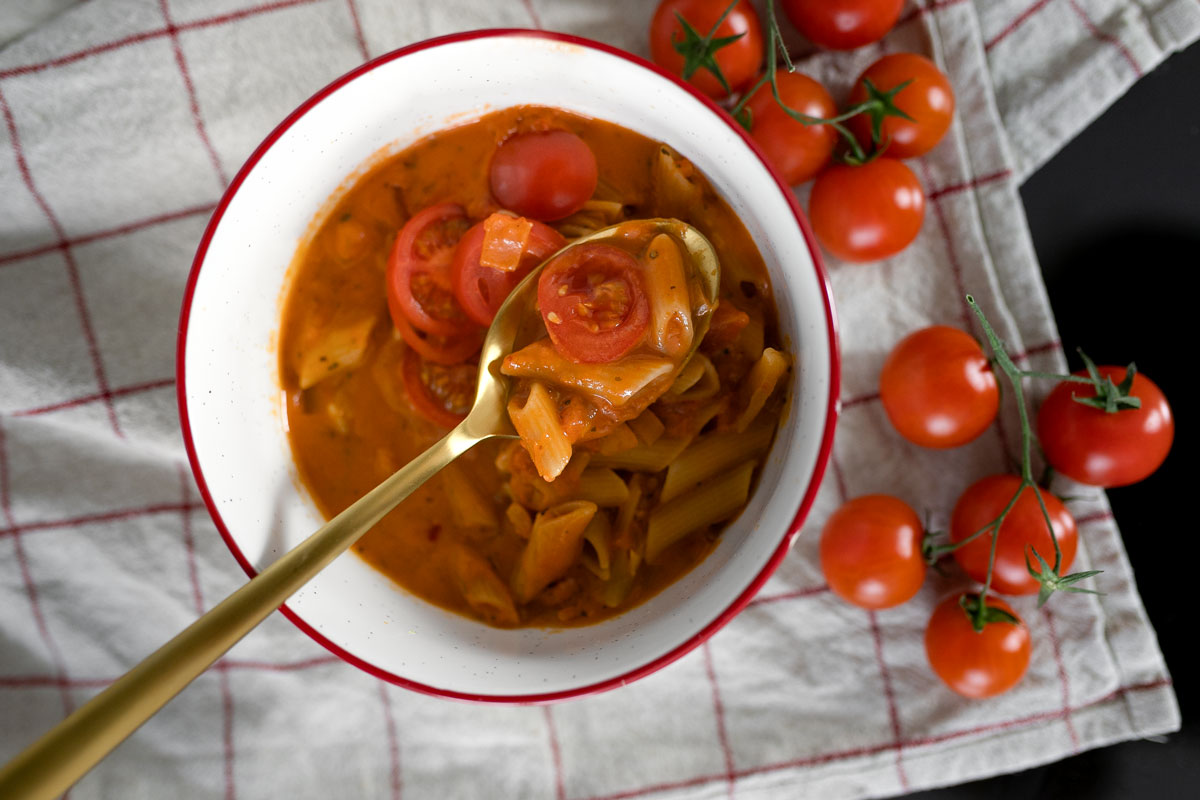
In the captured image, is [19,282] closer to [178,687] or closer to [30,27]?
→ [30,27]

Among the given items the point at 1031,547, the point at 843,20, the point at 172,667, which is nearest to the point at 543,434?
the point at 172,667

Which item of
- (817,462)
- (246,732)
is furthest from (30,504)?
(817,462)

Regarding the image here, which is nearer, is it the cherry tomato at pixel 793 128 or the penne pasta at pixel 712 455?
the penne pasta at pixel 712 455

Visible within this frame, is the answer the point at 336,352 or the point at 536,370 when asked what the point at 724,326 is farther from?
the point at 336,352

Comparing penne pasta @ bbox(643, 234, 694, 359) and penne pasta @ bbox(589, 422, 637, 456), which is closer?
penne pasta @ bbox(643, 234, 694, 359)

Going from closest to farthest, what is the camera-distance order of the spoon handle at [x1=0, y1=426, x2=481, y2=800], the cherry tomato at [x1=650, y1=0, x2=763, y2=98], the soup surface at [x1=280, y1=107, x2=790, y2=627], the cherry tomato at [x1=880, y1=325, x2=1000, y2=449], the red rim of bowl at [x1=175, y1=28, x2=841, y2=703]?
the spoon handle at [x1=0, y1=426, x2=481, y2=800], the red rim of bowl at [x1=175, y1=28, x2=841, y2=703], the soup surface at [x1=280, y1=107, x2=790, y2=627], the cherry tomato at [x1=880, y1=325, x2=1000, y2=449], the cherry tomato at [x1=650, y1=0, x2=763, y2=98]

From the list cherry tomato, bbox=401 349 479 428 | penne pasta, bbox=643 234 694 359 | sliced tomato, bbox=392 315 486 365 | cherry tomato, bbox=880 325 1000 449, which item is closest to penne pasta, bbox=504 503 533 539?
cherry tomato, bbox=401 349 479 428

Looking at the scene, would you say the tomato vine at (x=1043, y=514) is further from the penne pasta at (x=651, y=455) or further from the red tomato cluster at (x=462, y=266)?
the red tomato cluster at (x=462, y=266)

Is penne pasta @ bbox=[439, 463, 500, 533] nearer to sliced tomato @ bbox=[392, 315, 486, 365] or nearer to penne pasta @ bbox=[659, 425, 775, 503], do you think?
sliced tomato @ bbox=[392, 315, 486, 365]

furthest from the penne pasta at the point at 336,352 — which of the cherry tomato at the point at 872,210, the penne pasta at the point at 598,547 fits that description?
the cherry tomato at the point at 872,210
